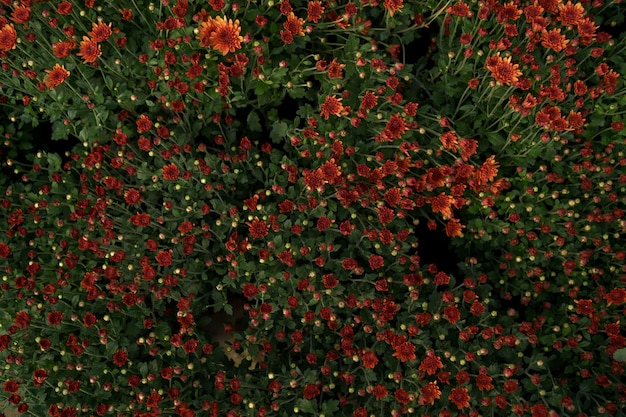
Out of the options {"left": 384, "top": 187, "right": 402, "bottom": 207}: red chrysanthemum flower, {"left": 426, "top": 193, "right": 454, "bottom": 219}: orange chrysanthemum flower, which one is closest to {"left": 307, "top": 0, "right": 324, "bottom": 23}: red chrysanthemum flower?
{"left": 384, "top": 187, "right": 402, "bottom": 207}: red chrysanthemum flower

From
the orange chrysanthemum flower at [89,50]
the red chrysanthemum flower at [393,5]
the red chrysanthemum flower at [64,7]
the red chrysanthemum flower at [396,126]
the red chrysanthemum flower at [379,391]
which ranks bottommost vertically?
the red chrysanthemum flower at [379,391]

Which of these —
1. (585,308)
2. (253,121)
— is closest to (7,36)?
(253,121)

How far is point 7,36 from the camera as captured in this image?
1986 millimetres

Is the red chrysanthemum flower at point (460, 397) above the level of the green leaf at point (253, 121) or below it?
below

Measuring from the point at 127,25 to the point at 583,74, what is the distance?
6.37ft

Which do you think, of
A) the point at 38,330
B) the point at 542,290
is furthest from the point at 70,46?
the point at 542,290

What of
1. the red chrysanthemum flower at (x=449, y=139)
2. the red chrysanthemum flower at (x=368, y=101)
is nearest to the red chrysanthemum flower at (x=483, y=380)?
the red chrysanthemum flower at (x=449, y=139)

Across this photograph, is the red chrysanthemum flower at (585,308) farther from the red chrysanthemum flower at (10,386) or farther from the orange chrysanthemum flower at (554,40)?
the red chrysanthemum flower at (10,386)

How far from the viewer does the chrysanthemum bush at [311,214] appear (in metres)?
1.95

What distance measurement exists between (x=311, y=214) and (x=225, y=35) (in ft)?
2.49

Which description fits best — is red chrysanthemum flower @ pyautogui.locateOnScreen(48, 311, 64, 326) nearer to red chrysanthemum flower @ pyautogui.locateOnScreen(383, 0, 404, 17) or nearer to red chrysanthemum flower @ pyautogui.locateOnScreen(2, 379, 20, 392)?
A: red chrysanthemum flower @ pyautogui.locateOnScreen(2, 379, 20, 392)

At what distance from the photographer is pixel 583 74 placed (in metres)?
2.19

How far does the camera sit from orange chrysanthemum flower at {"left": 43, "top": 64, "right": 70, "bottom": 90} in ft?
6.60

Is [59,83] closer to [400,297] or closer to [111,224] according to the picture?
[111,224]
